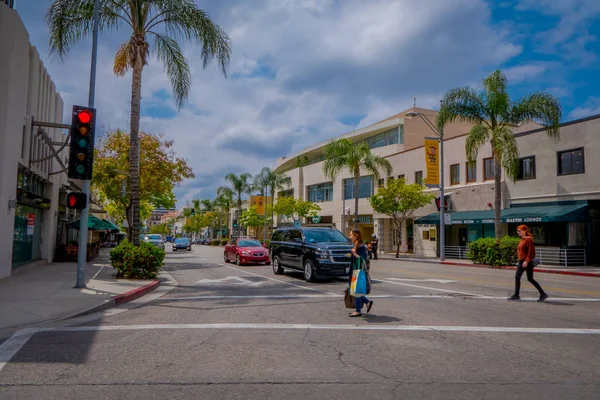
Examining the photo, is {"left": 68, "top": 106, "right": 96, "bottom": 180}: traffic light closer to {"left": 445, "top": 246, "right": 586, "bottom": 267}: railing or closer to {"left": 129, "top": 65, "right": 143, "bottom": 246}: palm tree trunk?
{"left": 129, "top": 65, "right": 143, "bottom": 246}: palm tree trunk

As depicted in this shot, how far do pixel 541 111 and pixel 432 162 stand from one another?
335 inches

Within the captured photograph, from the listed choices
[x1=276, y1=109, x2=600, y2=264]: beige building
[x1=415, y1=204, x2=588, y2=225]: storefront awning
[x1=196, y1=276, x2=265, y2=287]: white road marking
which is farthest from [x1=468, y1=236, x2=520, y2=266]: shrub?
[x1=196, y1=276, x2=265, y2=287]: white road marking

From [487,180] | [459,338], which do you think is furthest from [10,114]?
[487,180]

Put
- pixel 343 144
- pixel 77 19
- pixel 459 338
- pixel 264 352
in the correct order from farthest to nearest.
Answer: pixel 343 144
pixel 77 19
pixel 459 338
pixel 264 352

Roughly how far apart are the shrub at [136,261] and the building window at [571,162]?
22.4m

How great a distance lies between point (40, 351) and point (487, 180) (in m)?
30.7

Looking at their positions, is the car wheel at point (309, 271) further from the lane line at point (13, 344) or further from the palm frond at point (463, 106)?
the palm frond at point (463, 106)

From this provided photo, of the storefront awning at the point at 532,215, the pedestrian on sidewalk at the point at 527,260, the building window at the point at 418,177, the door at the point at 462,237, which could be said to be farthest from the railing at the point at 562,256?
the pedestrian on sidewalk at the point at 527,260

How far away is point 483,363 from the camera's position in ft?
19.1

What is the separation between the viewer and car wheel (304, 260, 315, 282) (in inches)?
610

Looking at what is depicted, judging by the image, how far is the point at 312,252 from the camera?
614 inches

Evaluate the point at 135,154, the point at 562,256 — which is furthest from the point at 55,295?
the point at 562,256

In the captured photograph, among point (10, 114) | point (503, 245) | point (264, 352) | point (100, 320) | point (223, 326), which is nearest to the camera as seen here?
point (264, 352)

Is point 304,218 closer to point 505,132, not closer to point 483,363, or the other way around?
point 505,132
